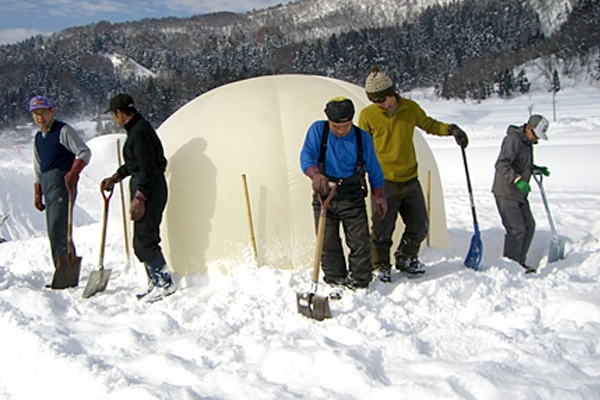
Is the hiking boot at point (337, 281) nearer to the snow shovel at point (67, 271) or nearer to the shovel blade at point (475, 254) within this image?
the shovel blade at point (475, 254)

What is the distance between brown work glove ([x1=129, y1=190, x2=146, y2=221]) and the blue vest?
3.94ft

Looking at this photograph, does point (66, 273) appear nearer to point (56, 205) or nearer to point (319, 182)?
point (56, 205)

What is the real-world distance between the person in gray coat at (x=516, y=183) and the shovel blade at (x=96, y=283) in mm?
3774

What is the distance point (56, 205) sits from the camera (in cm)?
467

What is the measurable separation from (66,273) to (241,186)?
5.68 ft

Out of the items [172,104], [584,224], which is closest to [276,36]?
[172,104]

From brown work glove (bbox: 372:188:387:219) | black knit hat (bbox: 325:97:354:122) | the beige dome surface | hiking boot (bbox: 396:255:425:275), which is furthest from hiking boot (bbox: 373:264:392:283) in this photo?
black knit hat (bbox: 325:97:354:122)

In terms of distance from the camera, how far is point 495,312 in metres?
3.36

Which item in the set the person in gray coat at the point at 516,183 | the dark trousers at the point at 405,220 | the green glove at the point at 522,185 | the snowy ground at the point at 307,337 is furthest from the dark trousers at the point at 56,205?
the green glove at the point at 522,185

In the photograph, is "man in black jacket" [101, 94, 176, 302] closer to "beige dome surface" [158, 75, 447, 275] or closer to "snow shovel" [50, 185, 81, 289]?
"beige dome surface" [158, 75, 447, 275]

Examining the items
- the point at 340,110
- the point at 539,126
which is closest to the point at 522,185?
the point at 539,126

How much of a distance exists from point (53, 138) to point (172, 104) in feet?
196

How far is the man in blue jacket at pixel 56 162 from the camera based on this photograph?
461 centimetres

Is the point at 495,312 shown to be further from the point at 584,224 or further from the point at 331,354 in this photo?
the point at 584,224
